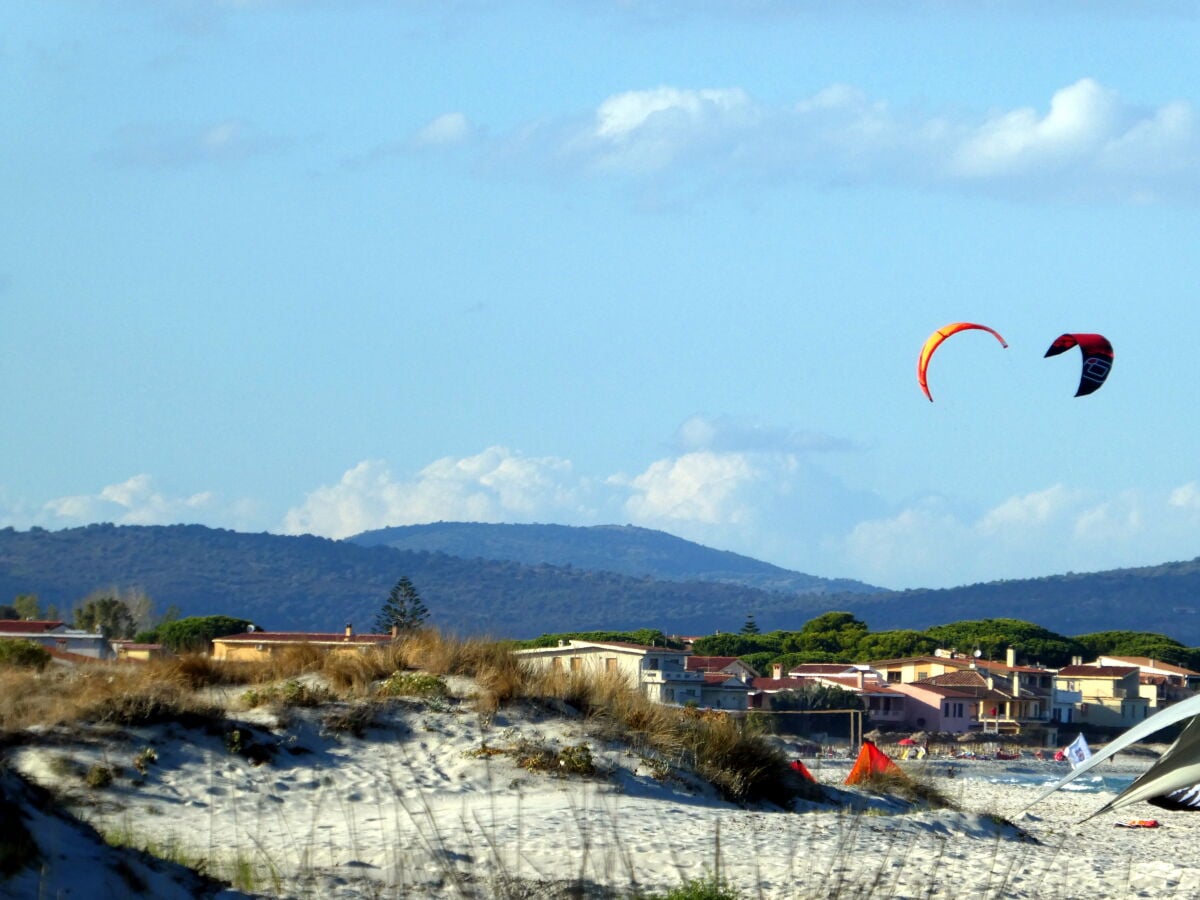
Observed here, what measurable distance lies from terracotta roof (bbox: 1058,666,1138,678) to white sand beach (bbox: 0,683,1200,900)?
82.7 metres

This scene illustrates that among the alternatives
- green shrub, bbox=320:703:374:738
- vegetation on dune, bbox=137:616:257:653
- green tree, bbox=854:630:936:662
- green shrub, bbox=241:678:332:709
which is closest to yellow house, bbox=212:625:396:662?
green shrub, bbox=241:678:332:709

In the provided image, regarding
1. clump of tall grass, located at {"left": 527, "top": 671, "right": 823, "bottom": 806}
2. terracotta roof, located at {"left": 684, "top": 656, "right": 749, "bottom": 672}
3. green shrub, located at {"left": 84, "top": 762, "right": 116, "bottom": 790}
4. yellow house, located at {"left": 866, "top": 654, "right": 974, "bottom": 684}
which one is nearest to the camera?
green shrub, located at {"left": 84, "top": 762, "right": 116, "bottom": 790}

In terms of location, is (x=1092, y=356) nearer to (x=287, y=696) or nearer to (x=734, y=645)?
(x=287, y=696)

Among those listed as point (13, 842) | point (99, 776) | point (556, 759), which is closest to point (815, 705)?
point (556, 759)

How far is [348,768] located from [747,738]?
476 centimetres

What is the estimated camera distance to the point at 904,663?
105 meters

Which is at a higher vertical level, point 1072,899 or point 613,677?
point 613,677

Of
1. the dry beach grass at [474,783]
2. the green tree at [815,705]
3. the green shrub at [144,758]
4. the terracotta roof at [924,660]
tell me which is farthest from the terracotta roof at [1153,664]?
the green shrub at [144,758]

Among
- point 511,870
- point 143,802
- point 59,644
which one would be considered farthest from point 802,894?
point 59,644

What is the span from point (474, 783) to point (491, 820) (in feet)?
11.4

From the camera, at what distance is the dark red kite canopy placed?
26234 millimetres

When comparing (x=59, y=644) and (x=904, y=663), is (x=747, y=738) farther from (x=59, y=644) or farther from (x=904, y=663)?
(x=904, y=663)

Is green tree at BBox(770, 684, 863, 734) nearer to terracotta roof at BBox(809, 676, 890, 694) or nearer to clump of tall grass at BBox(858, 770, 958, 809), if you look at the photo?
terracotta roof at BBox(809, 676, 890, 694)

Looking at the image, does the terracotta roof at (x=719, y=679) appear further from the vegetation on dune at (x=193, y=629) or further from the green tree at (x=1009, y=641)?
the green tree at (x=1009, y=641)
